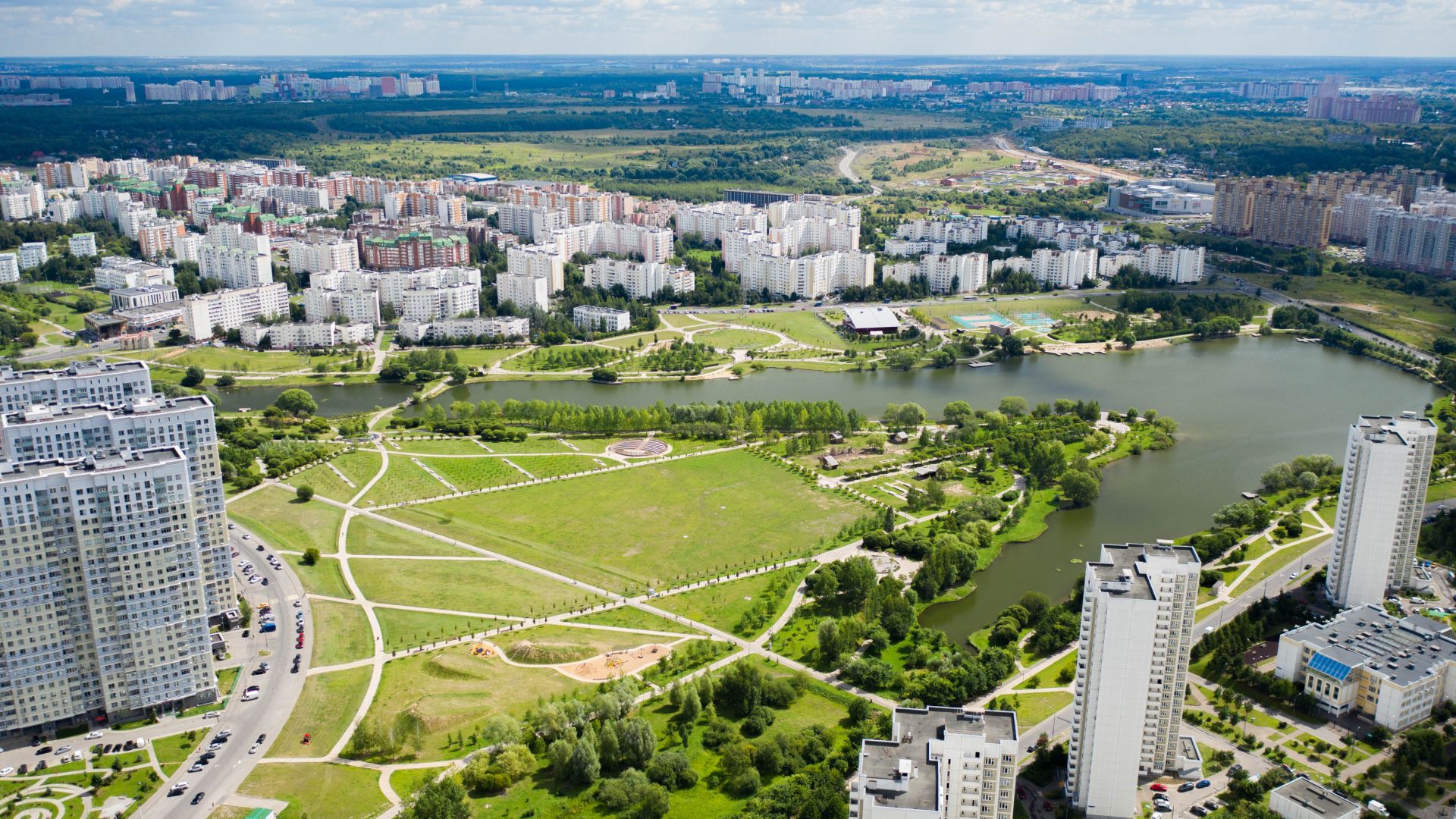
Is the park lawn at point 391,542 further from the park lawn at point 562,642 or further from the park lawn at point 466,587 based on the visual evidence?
the park lawn at point 562,642

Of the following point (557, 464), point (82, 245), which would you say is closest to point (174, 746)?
point (557, 464)

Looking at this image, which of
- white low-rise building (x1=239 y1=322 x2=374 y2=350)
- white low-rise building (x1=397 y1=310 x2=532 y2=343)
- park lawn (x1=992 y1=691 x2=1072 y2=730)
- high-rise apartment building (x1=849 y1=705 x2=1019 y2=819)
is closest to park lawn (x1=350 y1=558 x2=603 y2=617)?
park lawn (x1=992 y1=691 x2=1072 y2=730)

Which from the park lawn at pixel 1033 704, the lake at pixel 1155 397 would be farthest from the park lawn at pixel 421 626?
the lake at pixel 1155 397

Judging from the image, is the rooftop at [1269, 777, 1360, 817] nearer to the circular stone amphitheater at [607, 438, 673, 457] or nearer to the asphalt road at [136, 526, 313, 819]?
the asphalt road at [136, 526, 313, 819]

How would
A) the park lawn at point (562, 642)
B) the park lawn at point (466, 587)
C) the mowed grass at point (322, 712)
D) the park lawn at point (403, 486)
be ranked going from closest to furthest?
the mowed grass at point (322, 712), the park lawn at point (562, 642), the park lawn at point (466, 587), the park lawn at point (403, 486)

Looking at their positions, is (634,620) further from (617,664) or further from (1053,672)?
(1053,672)
